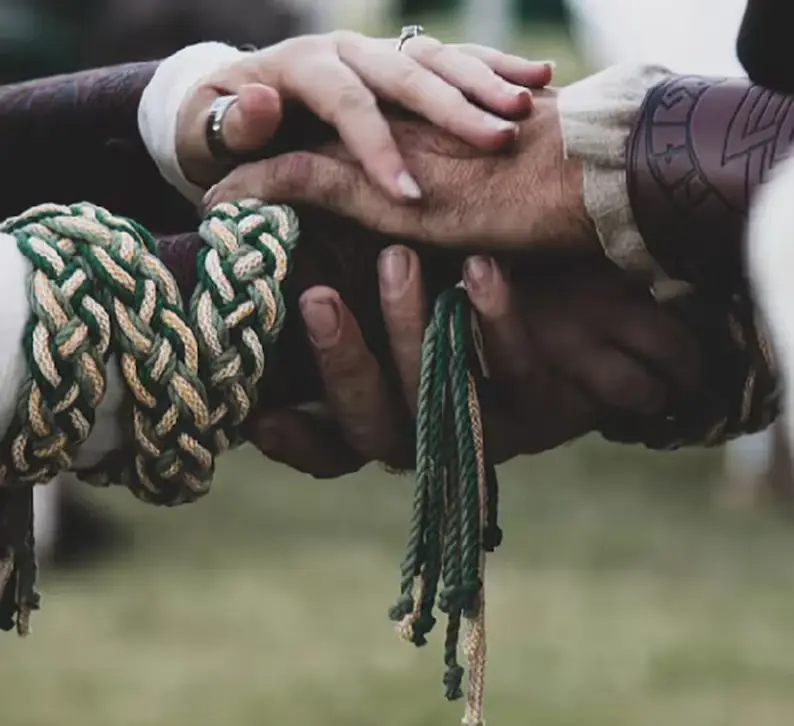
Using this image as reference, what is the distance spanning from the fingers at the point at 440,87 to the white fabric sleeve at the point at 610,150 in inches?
1.5

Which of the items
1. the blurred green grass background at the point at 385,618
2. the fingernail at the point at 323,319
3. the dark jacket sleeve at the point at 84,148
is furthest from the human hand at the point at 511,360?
the blurred green grass background at the point at 385,618

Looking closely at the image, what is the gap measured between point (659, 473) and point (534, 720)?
4.92ft

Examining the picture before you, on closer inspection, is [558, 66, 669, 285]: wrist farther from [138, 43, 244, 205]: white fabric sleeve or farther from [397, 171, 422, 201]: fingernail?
[138, 43, 244, 205]: white fabric sleeve

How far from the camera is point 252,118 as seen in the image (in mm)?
931

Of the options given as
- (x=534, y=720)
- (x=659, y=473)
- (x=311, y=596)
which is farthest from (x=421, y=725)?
(x=659, y=473)

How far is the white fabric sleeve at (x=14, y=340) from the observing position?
0.80 meters

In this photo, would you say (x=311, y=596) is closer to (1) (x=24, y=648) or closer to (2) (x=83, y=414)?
(1) (x=24, y=648)

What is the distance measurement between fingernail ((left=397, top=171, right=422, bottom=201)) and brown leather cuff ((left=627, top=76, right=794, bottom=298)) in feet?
0.39

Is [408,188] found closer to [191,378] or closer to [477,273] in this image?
[477,273]

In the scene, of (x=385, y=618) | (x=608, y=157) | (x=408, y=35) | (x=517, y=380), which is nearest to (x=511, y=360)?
(x=517, y=380)

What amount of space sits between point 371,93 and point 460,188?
0.28 feet

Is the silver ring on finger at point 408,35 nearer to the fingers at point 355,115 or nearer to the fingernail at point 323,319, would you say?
the fingers at point 355,115

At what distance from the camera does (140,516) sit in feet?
11.8

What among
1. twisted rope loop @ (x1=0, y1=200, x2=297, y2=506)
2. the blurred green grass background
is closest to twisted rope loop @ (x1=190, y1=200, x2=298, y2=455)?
twisted rope loop @ (x1=0, y1=200, x2=297, y2=506)
